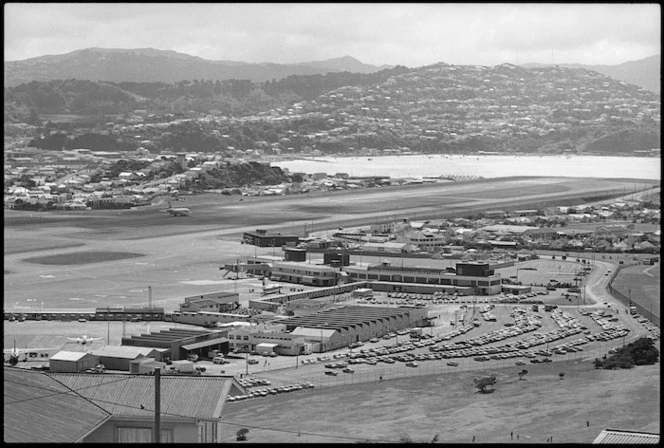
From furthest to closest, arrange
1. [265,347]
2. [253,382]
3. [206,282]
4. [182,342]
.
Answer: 1. [206,282]
2. [265,347]
3. [182,342]
4. [253,382]

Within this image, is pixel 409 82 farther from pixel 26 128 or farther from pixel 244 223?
pixel 244 223

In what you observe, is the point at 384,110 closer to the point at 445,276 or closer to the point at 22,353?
the point at 445,276

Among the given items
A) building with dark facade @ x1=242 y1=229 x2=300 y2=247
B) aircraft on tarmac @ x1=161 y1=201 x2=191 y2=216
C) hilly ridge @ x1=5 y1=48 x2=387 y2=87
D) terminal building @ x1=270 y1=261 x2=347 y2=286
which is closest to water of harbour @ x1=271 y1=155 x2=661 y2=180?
aircraft on tarmac @ x1=161 y1=201 x2=191 y2=216

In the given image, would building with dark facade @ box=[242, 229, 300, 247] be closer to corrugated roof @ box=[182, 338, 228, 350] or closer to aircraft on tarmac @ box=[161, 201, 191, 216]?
aircraft on tarmac @ box=[161, 201, 191, 216]

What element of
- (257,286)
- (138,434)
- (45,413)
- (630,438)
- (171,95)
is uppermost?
(171,95)

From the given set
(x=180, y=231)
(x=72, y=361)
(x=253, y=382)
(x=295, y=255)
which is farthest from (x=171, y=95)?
(x=253, y=382)

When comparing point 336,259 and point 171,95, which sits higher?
point 171,95

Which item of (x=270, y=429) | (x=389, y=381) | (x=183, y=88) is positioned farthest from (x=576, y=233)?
(x=183, y=88)

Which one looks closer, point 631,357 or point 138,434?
point 138,434
